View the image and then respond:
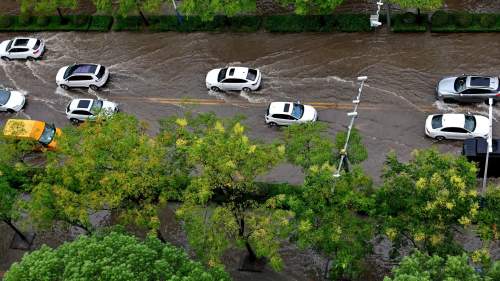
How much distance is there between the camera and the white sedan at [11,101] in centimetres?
4269

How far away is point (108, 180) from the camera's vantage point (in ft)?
95.8

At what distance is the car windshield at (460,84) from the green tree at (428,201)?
11646 mm

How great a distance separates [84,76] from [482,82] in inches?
1060

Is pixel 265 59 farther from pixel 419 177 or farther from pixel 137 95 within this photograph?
pixel 419 177

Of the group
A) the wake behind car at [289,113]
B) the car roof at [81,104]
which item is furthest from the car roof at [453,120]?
the car roof at [81,104]

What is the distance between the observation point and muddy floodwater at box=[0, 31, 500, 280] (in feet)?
126

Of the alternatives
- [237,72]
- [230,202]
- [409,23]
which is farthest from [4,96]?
[409,23]

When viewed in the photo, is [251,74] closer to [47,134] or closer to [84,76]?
[84,76]

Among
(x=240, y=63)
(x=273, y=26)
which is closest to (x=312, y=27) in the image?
(x=273, y=26)

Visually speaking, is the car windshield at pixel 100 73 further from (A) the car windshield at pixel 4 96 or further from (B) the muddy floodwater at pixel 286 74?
(A) the car windshield at pixel 4 96

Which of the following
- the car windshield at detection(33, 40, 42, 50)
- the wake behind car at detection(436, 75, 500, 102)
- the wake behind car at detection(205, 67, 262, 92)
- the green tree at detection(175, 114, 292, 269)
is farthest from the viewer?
the car windshield at detection(33, 40, 42, 50)

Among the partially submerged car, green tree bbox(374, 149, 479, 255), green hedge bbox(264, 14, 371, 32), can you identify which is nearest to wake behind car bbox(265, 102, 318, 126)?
green hedge bbox(264, 14, 371, 32)

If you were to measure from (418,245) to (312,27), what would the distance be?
69.0ft

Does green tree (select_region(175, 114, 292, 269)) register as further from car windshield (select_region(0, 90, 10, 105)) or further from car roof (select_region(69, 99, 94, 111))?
car windshield (select_region(0, 90, 10, 105))
